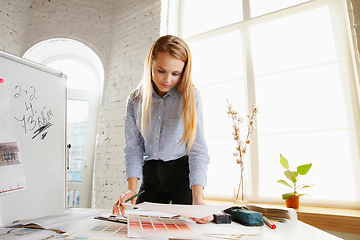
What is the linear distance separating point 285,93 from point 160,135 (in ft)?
4.82

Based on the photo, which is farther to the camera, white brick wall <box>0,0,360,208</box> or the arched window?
the arched window

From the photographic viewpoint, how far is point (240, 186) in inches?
64.5

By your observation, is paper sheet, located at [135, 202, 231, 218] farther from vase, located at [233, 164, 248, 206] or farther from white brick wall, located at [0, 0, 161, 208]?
white brick wall, located at [0, 0, 161, 208]

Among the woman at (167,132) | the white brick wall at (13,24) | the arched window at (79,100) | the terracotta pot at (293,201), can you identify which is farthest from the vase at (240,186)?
the white brick wall at (13,24)

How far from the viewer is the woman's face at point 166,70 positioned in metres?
0.98

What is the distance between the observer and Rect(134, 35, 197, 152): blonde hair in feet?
3.25

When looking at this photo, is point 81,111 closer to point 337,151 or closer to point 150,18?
point 150,18

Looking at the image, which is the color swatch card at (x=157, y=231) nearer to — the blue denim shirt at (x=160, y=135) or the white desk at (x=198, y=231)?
the white desk at (x=198, y=231)

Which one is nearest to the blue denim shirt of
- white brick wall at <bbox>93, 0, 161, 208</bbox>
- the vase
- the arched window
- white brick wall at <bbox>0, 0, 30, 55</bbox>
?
the vase

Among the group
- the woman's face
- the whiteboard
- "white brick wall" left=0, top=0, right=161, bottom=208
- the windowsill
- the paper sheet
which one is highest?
"white brick wall" left=0, top=0, right=161, bottom=208

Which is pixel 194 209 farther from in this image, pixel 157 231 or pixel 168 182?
pixel 168 182

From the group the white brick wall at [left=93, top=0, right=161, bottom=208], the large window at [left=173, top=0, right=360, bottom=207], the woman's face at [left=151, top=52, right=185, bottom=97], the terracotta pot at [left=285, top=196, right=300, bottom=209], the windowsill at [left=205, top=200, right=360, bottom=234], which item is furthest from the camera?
the white brick wall at [left=93, top=0, right=161, bottom=208]

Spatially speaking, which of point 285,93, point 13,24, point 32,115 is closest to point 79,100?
point 13,24

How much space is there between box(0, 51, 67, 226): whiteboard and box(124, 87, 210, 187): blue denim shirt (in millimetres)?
278
